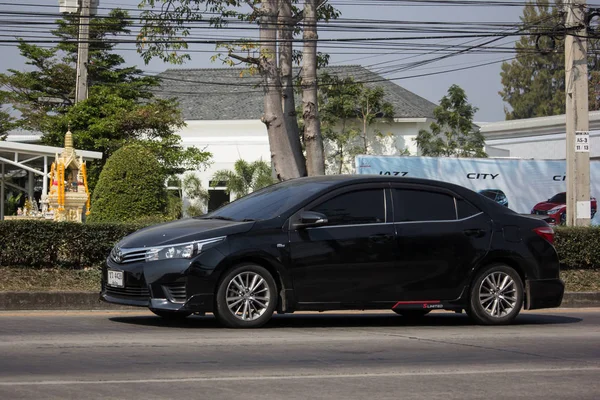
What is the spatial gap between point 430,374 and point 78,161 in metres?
21.0

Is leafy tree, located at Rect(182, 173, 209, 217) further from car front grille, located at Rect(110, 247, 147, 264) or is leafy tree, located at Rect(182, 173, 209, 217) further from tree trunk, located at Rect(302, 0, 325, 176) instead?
car front grille, located at Rect(110, 247, 147, 264)

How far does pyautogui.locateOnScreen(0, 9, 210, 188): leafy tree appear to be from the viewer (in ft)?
123

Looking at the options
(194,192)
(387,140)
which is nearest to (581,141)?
(387,140)

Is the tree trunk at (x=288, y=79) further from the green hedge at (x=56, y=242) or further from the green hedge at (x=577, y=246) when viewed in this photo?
the green hedge at (x=56, y=242)

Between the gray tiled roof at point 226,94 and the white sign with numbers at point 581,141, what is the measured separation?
31728 mm

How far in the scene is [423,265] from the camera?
406 inches

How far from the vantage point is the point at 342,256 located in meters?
9.89

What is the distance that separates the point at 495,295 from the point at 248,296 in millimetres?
3075

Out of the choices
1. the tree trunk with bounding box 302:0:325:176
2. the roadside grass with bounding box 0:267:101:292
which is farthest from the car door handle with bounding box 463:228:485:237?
the tree trunk with bounding box 302:0:325:176

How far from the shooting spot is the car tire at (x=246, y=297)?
9.42 metres

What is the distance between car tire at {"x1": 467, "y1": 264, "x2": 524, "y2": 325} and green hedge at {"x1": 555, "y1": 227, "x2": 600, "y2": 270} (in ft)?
21.5

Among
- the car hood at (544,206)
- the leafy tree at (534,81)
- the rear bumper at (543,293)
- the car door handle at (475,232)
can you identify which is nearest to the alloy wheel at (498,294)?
the rear bumper at (543,293)

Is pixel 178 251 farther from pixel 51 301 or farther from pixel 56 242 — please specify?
pixel 56 242

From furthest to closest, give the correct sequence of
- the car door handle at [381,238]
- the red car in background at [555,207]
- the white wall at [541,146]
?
the white wall at [541,146] < the red car in background at [555,207] < the car door handle at [381,238]
